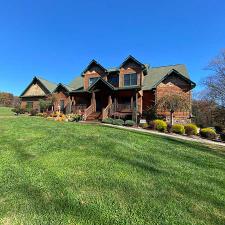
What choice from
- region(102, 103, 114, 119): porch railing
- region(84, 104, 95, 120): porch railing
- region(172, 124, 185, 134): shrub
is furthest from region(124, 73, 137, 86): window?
region(172, 124, 185, 134): shrub

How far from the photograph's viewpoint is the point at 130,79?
2892 centimetres

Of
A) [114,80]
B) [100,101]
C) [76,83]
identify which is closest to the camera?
[114,80]

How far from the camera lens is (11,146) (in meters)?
9.55

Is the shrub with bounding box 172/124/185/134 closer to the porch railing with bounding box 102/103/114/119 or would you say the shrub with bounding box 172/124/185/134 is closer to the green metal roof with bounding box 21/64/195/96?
the porch railing with bounding box 102/103/114/119

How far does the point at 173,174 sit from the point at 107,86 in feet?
69.9

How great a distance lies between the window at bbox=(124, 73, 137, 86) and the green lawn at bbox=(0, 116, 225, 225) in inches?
764

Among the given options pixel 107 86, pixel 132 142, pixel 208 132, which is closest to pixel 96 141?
pixel 132 142

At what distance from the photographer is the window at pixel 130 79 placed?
2870 cm

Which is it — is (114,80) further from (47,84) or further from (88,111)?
(47,84)

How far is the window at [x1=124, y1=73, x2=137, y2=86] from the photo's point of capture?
28.7 meters

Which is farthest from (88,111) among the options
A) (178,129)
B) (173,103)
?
(178,129)

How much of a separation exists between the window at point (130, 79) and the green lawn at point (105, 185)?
1939cm

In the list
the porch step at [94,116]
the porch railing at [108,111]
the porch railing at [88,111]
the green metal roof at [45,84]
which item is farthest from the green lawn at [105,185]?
the green metal roof at [45,84]

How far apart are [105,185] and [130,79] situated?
2387 centimetres
